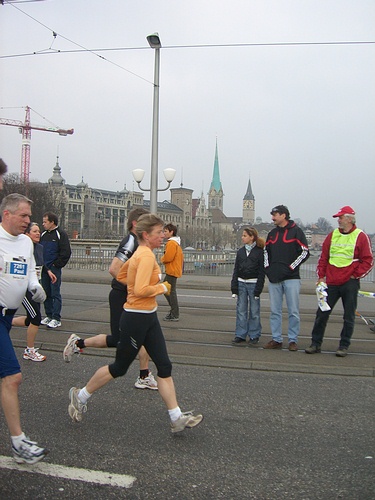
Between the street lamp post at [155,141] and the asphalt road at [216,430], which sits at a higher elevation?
the street lamp post at [155,141]

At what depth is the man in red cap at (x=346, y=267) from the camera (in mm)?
6551

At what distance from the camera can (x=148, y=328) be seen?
411 cm

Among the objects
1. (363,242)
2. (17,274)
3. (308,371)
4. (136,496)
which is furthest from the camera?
(363,242)

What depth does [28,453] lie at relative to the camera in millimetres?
3459

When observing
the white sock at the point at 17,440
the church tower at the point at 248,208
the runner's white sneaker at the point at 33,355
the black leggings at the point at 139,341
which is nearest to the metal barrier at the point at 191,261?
the runner's white sneaker at the point at 33,355

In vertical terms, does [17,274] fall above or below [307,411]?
above

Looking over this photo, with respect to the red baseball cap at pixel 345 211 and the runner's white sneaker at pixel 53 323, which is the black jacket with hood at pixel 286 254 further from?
the runner's white sneaker at pixel 53 323

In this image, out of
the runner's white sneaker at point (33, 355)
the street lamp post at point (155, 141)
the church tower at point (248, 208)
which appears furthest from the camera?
the church tower at point (248, 208)

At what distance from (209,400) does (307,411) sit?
95 centimetres

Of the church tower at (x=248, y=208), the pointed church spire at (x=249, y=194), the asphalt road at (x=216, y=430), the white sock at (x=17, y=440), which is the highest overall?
the pointed church spire at (x=249, y=194)

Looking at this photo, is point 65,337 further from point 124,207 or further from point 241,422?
point 124,207

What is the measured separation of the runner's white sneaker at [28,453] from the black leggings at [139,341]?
36.7 inches

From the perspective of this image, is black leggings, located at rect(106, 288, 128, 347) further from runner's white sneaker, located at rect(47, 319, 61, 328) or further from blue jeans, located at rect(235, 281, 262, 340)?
runner's white sneaker, located at rect(47, 319, 61, 328)

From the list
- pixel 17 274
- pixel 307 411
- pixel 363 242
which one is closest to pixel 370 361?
pixel 363 242
